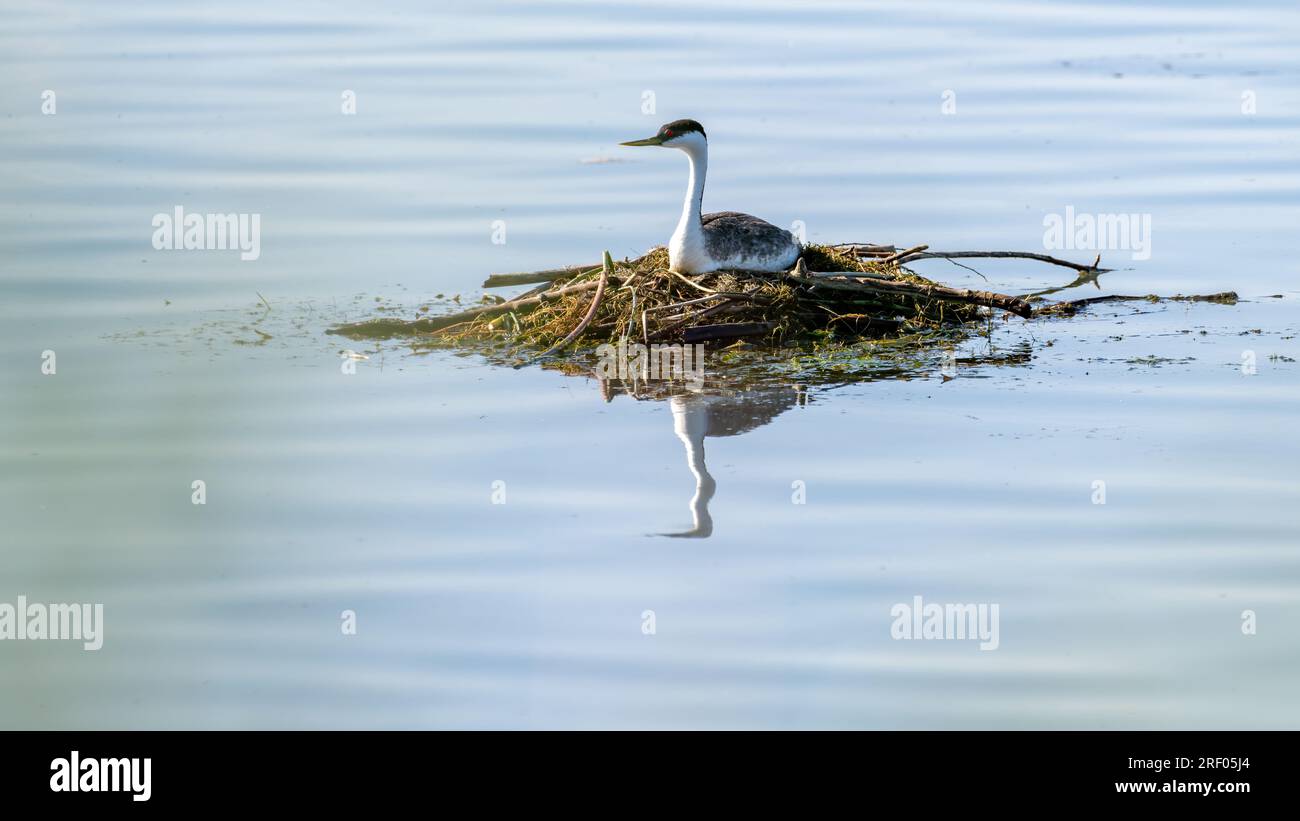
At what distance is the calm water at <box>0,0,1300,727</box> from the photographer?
20.3ft

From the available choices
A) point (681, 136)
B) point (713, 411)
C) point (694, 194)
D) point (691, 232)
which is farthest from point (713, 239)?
point (713, 411)

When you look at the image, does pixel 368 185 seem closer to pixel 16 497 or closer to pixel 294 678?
pixel 16 497

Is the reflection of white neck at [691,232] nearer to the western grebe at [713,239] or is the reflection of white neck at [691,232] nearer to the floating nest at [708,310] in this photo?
the western grebe at [713,239]

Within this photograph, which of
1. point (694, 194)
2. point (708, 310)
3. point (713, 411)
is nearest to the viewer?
point (713, 411)

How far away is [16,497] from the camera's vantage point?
758cm

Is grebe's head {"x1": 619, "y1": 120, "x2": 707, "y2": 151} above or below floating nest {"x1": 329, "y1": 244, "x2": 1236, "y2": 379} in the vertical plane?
above

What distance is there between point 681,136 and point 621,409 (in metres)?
2.02

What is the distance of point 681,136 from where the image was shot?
1066cm

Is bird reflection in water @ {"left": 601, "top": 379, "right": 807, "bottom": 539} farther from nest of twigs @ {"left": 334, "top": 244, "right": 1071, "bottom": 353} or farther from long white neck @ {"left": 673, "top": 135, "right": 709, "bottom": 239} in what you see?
long white neck @ {"left": 673, "top": 135, "right": 709, "bottom": 239}

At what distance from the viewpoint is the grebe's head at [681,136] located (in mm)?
10617

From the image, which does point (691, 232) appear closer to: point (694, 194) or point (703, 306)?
point (694, 194)

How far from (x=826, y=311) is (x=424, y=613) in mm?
4548

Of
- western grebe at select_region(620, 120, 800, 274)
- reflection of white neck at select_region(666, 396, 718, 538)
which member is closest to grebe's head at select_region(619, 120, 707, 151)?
western grebe at select_region(620, 120, 800, 274)

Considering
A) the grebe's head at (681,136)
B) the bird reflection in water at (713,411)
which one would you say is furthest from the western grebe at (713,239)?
the bird reflection in water at (713,411)
